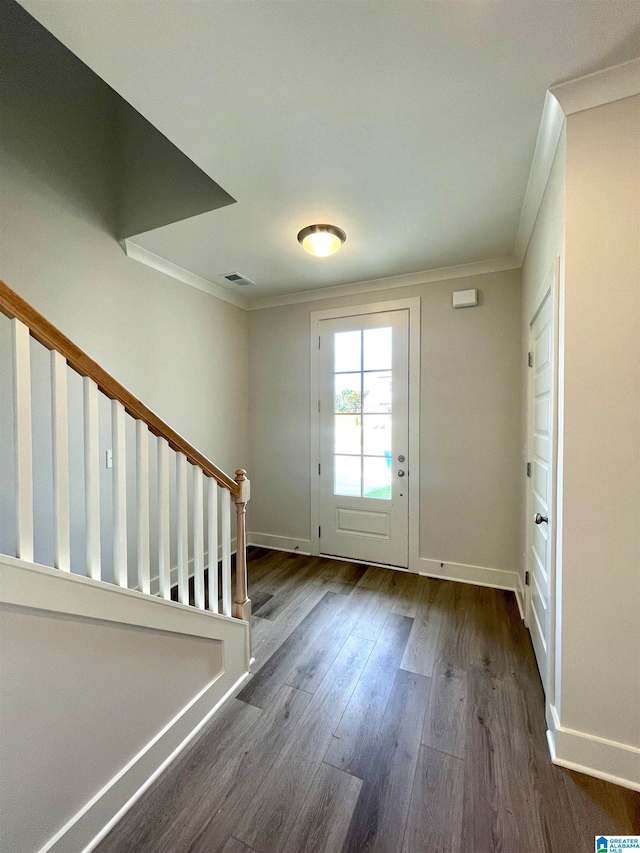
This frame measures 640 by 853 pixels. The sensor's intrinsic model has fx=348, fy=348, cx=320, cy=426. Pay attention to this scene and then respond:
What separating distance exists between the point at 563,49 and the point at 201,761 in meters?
2.89

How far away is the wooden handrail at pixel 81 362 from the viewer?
0.94 m

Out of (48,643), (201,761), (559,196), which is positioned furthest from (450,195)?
(201,761)

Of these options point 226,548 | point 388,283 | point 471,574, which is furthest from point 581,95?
point 471,574

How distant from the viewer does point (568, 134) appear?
1.29 meters

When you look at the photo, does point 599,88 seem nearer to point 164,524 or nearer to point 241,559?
point 164,524

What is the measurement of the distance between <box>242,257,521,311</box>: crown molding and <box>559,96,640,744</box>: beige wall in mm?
1444

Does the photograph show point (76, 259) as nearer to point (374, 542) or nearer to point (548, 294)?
point (548, 294)

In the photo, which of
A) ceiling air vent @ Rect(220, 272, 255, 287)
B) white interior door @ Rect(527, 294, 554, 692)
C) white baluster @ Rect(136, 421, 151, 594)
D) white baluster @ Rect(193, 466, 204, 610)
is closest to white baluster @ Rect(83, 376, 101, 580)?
white baluster @ Rect(136, 421, 151, 594)

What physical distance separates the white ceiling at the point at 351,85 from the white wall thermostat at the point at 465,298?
65 cm

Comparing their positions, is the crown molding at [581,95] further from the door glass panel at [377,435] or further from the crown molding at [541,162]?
the door glass panel at [377,435]

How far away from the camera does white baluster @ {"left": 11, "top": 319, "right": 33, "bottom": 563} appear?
0.95 meters

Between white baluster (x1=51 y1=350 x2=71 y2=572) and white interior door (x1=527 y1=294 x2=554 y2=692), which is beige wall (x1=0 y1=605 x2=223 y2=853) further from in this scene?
white interior door (x1=527 y1=294 x2=554 y2=692)

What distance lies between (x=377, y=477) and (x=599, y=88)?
2555mm

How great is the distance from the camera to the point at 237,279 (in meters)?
3.04
